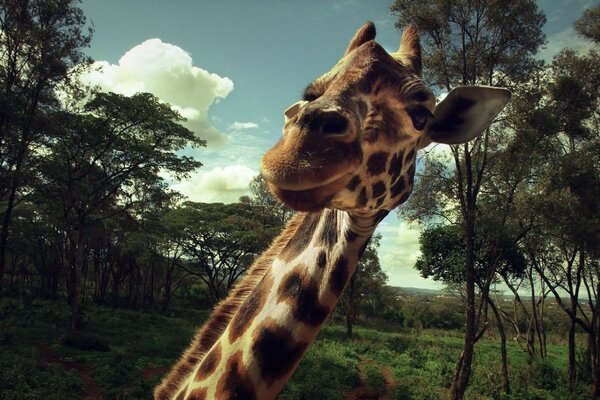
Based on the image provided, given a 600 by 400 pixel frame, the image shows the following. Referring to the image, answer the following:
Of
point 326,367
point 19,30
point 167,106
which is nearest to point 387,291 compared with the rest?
point 326,367

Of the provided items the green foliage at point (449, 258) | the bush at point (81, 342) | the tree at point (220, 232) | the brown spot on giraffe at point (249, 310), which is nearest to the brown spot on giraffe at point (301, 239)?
the brown spot on giraffe at point (249, 310)

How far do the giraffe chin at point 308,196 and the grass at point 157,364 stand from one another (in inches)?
507

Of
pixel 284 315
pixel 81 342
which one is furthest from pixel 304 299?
pixel 81 342

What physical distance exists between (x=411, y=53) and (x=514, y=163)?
16073mm

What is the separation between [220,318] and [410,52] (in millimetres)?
1883

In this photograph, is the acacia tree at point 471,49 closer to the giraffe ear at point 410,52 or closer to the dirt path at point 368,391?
the dirt path at point 368,391

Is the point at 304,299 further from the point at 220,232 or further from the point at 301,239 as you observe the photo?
the point at 220,232

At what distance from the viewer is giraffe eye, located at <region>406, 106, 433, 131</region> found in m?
2.09

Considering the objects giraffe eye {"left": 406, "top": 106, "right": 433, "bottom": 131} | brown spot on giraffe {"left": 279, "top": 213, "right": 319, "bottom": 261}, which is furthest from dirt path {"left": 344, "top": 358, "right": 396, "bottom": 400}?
giraffe eye {"left": 406, "top": 106, "right": 433, "bottom": 131}

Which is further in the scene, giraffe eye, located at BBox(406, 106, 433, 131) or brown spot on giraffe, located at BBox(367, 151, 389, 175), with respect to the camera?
giraffe eye, located at BBox(406, 106, 433, 131)

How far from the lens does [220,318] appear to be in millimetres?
2494

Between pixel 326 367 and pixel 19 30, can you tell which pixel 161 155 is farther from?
pixel 326 367

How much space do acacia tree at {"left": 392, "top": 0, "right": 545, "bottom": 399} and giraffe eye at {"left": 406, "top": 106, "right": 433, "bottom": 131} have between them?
13.4 meters

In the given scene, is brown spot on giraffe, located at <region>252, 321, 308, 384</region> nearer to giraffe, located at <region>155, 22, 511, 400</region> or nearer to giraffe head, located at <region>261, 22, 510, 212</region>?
giraffe, located at <region>155, 22, 511, 400</region>
